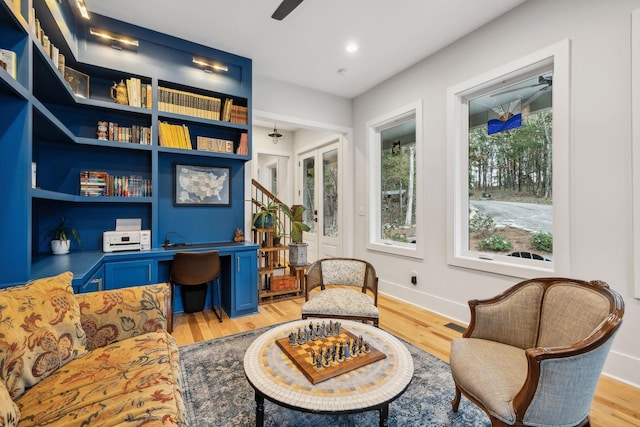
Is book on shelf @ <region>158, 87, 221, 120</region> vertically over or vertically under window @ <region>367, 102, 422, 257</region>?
over

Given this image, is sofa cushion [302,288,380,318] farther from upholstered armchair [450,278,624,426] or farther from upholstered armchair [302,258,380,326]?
upholstered armchair [450,278,624,426]

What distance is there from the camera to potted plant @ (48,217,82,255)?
2617 millimetres

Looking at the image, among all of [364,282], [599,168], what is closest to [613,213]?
[599,168]

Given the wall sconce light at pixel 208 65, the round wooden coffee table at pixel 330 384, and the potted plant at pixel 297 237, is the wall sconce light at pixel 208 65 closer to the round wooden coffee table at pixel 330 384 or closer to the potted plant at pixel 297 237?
the potted plant at pixel 297 237

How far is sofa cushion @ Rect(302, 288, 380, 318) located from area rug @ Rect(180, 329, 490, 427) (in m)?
0.51

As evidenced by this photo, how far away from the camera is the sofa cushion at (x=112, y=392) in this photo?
102 centimetres

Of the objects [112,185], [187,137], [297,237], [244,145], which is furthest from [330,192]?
[112,185]

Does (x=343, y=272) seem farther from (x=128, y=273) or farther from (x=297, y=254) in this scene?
(x=128, y=273)

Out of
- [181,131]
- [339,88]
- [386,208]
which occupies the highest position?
[339,88]

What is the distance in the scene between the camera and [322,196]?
18.2ft

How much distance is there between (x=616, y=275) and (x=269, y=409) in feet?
7.99

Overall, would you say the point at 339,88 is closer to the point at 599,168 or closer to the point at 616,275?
the point at 599,168

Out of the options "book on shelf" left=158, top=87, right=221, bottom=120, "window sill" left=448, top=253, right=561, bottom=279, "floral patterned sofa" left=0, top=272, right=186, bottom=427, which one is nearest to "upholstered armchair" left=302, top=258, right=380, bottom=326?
"window sill" left=448, top=253, right=561, bottom=279

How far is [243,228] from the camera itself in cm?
369
